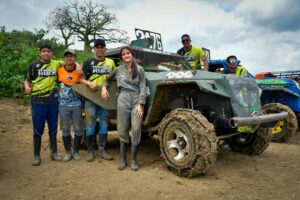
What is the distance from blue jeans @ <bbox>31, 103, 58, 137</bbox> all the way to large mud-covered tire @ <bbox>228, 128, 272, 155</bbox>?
10.9 ft

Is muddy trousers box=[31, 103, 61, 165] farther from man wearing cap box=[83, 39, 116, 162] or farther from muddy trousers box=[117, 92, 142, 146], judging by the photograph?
muddy trousers box=[117, 92, 142, 146]

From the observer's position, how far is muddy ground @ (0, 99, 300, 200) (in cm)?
362

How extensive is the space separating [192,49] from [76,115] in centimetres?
304

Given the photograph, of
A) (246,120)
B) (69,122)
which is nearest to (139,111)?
(69,122)

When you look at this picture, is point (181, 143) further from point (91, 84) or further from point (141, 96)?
point (91, 84)

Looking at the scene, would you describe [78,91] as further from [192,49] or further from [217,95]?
[192,49]

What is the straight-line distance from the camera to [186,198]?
349 centimetres

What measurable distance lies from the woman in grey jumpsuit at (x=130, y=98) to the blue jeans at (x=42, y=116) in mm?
964

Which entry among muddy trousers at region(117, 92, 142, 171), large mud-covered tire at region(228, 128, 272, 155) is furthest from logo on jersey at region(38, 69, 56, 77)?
large mud-covered tire at region(228, 128, 272, 155)

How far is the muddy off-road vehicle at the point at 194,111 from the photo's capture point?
13.3ft

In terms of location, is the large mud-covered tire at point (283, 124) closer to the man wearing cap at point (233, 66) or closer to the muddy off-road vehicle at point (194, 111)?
the man wearing cap at point (233, 66)

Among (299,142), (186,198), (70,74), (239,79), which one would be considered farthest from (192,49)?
(186,198)

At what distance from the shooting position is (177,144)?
4.39 metres

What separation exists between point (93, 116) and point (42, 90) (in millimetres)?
916
